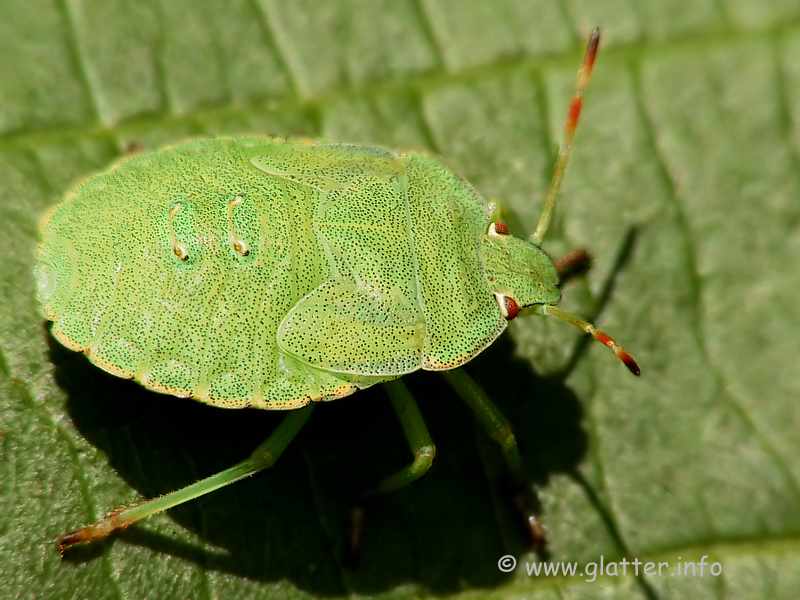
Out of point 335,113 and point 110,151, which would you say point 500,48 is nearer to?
point 335,113

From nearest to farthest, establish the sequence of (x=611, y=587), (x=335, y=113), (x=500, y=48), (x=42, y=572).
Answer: (x=42, y=572)
(x=611, y=587)
(x=335, y=113)
(x=500, y=48)

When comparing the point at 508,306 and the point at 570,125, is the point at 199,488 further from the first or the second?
the point at 570,125

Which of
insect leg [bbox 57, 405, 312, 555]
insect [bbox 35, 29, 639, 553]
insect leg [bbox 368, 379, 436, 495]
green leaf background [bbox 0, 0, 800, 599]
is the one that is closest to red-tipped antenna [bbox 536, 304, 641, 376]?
insect [bbox 35, 29, 639, 553]

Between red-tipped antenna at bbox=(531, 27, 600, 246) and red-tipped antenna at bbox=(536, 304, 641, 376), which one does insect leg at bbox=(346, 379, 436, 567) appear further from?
red-tipped antenna at bbox=(531, 27, 600, 246)

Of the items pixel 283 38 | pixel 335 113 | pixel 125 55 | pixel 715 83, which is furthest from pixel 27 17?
pixel 715 83

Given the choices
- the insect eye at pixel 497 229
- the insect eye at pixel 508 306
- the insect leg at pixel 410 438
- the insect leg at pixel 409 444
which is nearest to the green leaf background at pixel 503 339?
the insect leg at pixel 409 444

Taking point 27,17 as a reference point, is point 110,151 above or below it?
below

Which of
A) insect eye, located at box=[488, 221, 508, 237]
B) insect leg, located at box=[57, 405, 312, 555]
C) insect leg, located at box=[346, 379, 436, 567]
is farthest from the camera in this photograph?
insect eye, located at box=[488, 221, 508, 237]

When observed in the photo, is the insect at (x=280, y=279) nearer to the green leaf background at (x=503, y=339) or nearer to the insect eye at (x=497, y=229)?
the insect eye at (x=497, y=229)
